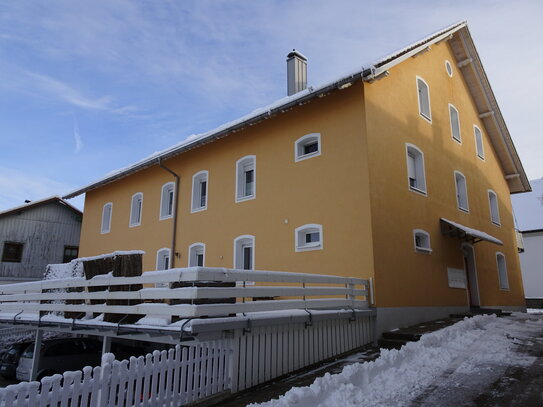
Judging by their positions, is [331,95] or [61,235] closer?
[331,95]

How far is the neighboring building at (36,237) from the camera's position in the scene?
2559 cm

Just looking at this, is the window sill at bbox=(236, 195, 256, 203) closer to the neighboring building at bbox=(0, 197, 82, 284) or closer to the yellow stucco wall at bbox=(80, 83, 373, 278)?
the yellow stucco wall at bbox=(80, 83, 373, 278)

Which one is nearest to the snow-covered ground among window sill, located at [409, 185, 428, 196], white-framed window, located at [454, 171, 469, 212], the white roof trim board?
the white roof trim board

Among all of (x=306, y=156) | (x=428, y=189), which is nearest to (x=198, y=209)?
(x=306, y=156)

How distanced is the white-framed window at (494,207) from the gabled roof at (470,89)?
2.56 metres

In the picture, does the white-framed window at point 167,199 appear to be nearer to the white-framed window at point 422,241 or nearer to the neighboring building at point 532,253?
the white-framed window at point 422,241

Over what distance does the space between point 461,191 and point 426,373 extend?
10990mm

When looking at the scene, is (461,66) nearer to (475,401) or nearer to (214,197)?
(214,197)

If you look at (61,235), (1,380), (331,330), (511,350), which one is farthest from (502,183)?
(61,235)

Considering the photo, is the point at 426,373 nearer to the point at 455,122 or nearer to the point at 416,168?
the point at 416,168

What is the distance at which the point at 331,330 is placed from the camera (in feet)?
29.2

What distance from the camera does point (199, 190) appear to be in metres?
16.5

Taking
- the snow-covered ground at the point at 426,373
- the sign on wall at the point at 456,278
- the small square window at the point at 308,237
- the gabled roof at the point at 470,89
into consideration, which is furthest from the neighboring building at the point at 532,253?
the small square window at the point at 308,237

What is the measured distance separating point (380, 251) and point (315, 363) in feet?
12.1
